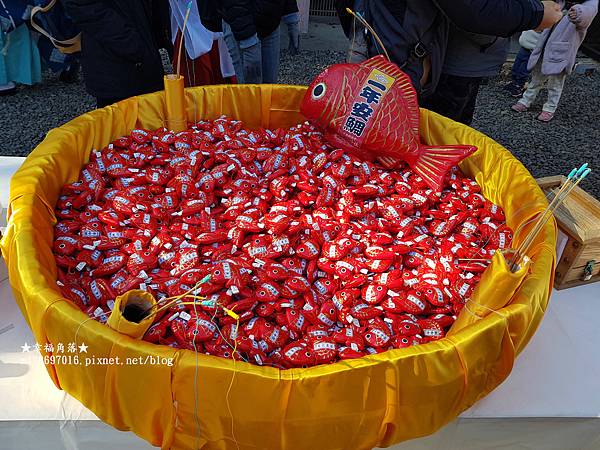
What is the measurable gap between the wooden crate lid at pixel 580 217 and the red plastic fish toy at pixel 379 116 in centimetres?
40

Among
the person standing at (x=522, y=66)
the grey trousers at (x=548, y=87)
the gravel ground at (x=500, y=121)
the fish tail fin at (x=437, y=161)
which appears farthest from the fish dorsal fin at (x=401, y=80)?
the person standing at (x=522, y=66)

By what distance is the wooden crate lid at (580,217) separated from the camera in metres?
1.63

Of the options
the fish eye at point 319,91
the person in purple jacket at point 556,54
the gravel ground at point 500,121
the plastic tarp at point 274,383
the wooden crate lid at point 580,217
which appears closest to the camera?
the plastic tarp at point 274,383

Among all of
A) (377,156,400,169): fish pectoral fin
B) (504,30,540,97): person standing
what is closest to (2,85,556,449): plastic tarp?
(377,156,400,169): fish pectoral fin

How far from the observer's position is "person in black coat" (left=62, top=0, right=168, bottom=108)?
1.99 m

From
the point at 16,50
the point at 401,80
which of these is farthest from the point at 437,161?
the point at 16,50

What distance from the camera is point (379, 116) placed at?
190 cm

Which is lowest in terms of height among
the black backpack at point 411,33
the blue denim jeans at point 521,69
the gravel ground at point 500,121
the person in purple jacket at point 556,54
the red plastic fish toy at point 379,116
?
the gravel ground at point 500,121

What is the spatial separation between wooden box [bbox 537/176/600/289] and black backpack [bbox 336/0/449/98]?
705 mm

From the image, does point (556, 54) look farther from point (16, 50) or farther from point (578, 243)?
point (16, 50)

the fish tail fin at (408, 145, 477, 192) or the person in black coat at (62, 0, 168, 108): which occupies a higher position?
the person in black coat at (62, 0, 168, 108)

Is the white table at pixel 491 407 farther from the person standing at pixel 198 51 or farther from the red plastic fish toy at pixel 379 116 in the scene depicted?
the person standing at pixel 198 51

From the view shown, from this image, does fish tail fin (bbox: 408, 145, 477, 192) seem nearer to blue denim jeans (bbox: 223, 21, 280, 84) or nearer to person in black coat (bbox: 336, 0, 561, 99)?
person in black coat (bbox: 336, 0, 561, 99)

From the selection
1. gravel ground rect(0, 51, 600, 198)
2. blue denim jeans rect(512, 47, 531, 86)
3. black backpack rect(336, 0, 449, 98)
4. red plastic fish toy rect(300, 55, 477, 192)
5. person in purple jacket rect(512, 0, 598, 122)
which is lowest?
gravel ground rect(0, 51, 600, 198)
